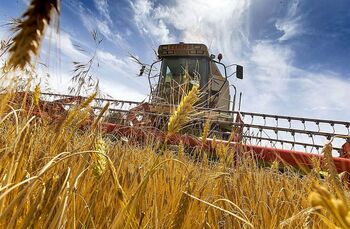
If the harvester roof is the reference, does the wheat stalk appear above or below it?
below

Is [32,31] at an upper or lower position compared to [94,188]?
upper

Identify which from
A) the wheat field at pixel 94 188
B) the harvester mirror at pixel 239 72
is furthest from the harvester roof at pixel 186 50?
the wheat field at pixel 94 188

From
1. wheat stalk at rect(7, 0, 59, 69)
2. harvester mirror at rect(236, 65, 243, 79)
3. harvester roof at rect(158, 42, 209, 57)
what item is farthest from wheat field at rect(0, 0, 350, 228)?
harvester roof at rect(158, 42, 209, 57)

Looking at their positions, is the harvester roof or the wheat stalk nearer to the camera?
the wheat stalk

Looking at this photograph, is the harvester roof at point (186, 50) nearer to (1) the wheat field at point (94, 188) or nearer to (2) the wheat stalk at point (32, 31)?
(1) the wheat field at point (94, 188)

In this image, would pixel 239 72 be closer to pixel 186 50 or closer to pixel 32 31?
pixel 186 50

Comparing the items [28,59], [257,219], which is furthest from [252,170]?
[28,59]

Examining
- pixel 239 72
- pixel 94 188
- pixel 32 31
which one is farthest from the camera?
pixel 239 72

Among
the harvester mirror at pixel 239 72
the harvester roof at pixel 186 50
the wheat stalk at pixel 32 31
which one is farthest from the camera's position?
the harvester roof at pixel 186 50

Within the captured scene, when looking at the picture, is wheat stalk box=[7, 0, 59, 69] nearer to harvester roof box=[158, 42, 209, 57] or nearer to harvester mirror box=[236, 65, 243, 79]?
harvester mirror box=[236, 65, 243, 79]

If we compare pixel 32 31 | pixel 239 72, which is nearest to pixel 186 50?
pixel 239 72

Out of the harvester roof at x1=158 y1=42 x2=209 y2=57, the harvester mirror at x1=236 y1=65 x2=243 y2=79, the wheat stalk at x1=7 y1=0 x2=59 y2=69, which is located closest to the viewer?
the wheat stalk at x1=7 y1=0 x2=59 y2=69

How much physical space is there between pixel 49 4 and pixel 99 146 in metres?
0.53

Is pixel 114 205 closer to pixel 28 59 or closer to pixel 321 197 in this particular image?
pixel 28 59
